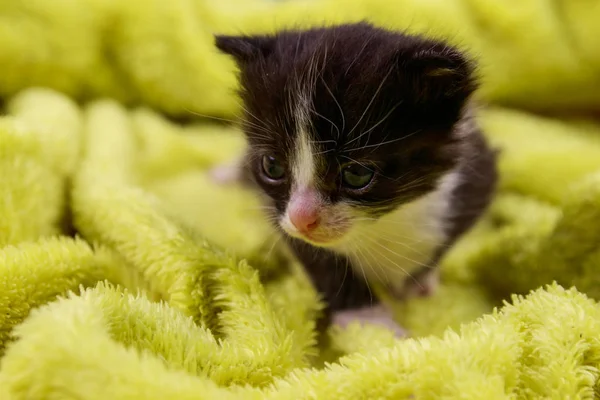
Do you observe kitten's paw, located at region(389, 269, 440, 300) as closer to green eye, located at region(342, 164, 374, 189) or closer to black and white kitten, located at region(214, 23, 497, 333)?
black and white kitten, located at region(214, 23, 497, 333)

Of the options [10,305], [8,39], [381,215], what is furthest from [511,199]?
[8,39]

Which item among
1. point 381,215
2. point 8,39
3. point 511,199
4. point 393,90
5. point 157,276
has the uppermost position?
point 8,39

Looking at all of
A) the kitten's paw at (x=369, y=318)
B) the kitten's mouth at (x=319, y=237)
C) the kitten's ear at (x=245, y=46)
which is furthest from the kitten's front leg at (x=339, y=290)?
the kitten's ear at (x=245, y=46)

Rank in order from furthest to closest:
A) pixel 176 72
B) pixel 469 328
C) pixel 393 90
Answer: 1. pixel 176 72
2. pixel 393 90
3. pixel 469 328

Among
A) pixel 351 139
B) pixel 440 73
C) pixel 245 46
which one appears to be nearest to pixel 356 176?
pixel 351 139

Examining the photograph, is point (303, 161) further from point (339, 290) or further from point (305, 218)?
point (339, 290)

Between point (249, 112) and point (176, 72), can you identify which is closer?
point (249, 112)

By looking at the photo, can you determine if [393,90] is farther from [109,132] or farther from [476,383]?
[109,132]

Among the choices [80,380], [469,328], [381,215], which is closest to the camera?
[80,380]
